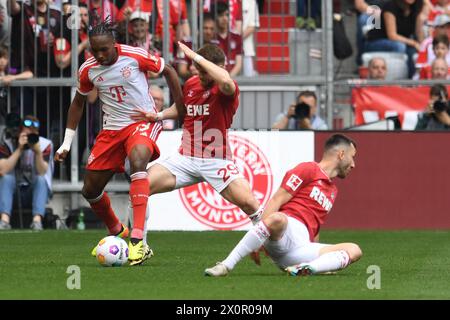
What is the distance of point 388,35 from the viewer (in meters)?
22.3

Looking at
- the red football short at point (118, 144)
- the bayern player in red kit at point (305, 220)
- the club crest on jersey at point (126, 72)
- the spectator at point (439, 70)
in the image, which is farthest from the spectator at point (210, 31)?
the bayern player in red kit at point (305, 220)

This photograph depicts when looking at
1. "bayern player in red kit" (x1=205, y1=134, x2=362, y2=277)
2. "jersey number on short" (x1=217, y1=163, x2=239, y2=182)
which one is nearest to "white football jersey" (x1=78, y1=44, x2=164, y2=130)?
"jersey number on short" (x1=217, y1=163, x2=239, y2=182)

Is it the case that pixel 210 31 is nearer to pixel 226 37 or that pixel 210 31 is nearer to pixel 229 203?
pixel 226 37

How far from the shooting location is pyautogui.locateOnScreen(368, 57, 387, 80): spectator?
70.3ft

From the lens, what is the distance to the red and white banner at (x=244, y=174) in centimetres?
1975

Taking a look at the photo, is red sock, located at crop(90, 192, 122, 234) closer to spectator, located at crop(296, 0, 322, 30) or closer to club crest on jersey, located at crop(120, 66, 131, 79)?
club crest on jersey, located at crop(120, 66, 131, 79)

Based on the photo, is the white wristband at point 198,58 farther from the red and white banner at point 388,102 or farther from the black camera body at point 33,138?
the red and white banner at point 388,102

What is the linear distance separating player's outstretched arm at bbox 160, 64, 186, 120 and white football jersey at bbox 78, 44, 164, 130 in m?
0.07

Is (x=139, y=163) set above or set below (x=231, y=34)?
below

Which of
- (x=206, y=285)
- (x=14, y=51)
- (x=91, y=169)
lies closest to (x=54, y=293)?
(x=206, y=285)

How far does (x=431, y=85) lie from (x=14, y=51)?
6231 mm

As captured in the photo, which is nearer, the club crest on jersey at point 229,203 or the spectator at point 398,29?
the club crest on jersey at point 229,203

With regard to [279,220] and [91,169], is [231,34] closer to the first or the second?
[91,169]

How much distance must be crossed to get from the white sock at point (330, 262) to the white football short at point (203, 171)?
3025mm
